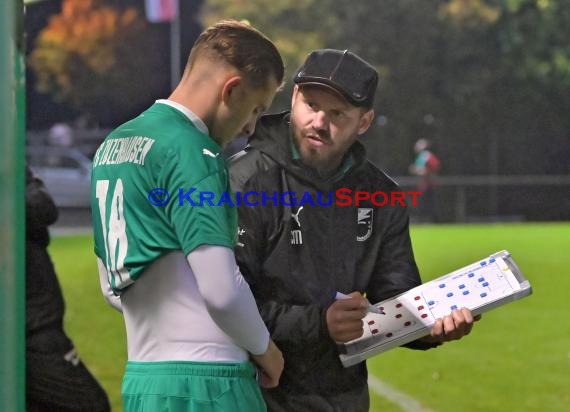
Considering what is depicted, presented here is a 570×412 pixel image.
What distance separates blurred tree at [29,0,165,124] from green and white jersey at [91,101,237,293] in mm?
4868

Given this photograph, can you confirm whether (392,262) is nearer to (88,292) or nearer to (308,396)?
(308,396)

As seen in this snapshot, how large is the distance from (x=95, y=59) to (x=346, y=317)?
5634 mm

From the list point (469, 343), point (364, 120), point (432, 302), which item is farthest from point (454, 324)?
point (469, 343)

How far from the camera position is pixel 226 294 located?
63.5 inches

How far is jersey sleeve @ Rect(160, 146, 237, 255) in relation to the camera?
5.33 ft

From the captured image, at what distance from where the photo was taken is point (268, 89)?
70.0 inches

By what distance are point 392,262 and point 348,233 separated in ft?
0.30

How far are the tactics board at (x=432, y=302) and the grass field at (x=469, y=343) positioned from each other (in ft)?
8.94

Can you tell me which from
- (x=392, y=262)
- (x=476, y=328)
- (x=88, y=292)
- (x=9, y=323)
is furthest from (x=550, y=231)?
(x=9, y=323)

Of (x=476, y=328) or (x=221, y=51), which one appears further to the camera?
(x=476, y=328)

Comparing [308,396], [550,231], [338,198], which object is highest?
[338,198]

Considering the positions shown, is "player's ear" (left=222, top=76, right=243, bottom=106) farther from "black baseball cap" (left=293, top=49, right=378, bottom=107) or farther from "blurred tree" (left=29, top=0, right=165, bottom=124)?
"blurred tree" (left=29, top=0, right=165, bottom=124)

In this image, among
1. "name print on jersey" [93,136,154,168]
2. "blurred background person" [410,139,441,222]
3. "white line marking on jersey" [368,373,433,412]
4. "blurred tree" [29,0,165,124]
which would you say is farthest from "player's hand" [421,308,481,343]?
"blurred background person" [410,139,441,222]

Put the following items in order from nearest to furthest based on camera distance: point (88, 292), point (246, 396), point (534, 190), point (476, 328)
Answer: point (246, 396)
point (476, 328)
point (88, 292)
point (534, 190)
